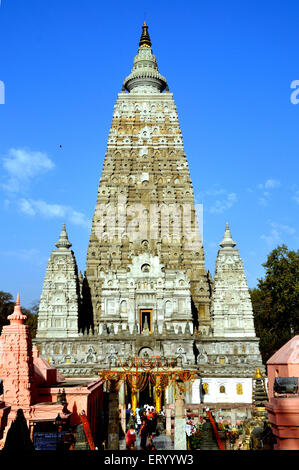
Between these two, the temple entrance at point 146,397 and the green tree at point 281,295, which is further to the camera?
the green tree at point 281,295

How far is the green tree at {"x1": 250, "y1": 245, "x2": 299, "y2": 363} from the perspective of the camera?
2117 inches

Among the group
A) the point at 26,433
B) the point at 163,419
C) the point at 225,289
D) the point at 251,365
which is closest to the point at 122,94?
the point at 225,289

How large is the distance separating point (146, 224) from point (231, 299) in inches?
477

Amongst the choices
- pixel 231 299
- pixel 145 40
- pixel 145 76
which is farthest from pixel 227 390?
pixel 145 40

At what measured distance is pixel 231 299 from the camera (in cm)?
4994

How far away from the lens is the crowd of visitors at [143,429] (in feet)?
69.3

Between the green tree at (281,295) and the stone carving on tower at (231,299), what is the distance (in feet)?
19.6

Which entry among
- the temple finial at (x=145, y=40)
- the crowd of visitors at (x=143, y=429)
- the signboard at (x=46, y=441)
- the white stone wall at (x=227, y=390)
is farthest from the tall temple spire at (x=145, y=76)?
the signboard at (x=46, y=441)

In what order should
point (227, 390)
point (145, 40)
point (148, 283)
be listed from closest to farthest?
point (227, 390), point (148, 283), point (145, 40)

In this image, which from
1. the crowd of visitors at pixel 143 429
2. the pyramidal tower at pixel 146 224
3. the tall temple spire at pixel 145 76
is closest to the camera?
the crowd of visitors at pixel 143 429

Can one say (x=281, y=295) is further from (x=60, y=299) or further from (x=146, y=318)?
(x=60, y=299)

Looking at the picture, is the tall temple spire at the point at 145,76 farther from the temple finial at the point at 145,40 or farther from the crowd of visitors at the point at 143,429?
the crowd of visitors at the point at 143,429

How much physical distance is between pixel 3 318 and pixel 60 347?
2253cm

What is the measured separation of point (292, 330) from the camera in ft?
184
